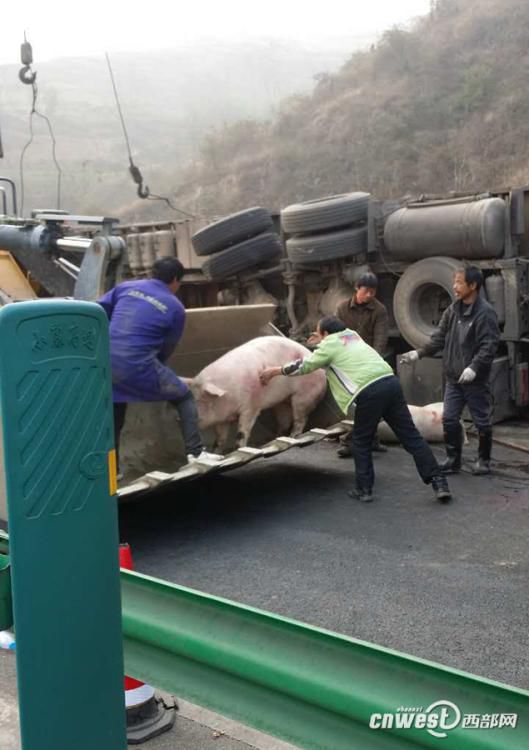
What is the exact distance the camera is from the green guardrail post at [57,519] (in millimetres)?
1835

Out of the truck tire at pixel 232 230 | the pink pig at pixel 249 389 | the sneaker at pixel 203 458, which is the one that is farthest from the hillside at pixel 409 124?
the sneaker at pixel 203 458

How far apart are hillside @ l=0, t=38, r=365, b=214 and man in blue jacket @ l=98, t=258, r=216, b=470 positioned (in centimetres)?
3624

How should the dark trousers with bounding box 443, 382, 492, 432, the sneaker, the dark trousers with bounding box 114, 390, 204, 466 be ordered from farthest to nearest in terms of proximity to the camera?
the dark trousers with bounding box 443, 382, 492, 432 < the dark trousers with bounding box 114, 390, 204, 466 < the sneaker

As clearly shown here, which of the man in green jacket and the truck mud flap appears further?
the man in green jacket

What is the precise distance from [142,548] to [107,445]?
3692 millimetres

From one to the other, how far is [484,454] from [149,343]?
3.14 m

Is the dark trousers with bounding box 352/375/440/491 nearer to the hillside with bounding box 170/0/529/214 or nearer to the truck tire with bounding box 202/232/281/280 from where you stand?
the truck tire with bounding box 202/232/281/280

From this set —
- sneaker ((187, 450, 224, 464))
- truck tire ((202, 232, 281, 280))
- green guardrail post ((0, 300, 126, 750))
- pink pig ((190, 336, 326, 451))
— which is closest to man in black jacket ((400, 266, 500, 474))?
pink pig ((190, 336, 326, 451))

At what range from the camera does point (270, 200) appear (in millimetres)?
27016

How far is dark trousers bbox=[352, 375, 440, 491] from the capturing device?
20.4 ft

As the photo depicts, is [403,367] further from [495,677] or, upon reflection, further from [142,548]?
[495,677]

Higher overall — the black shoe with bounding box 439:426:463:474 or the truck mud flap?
the truck mud flap

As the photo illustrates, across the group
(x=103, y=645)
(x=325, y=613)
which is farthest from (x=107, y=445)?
(x=325, y=613)

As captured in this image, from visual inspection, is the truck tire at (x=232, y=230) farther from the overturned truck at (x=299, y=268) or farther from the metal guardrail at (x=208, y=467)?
the metal guardrail at (x=208, y=467)
